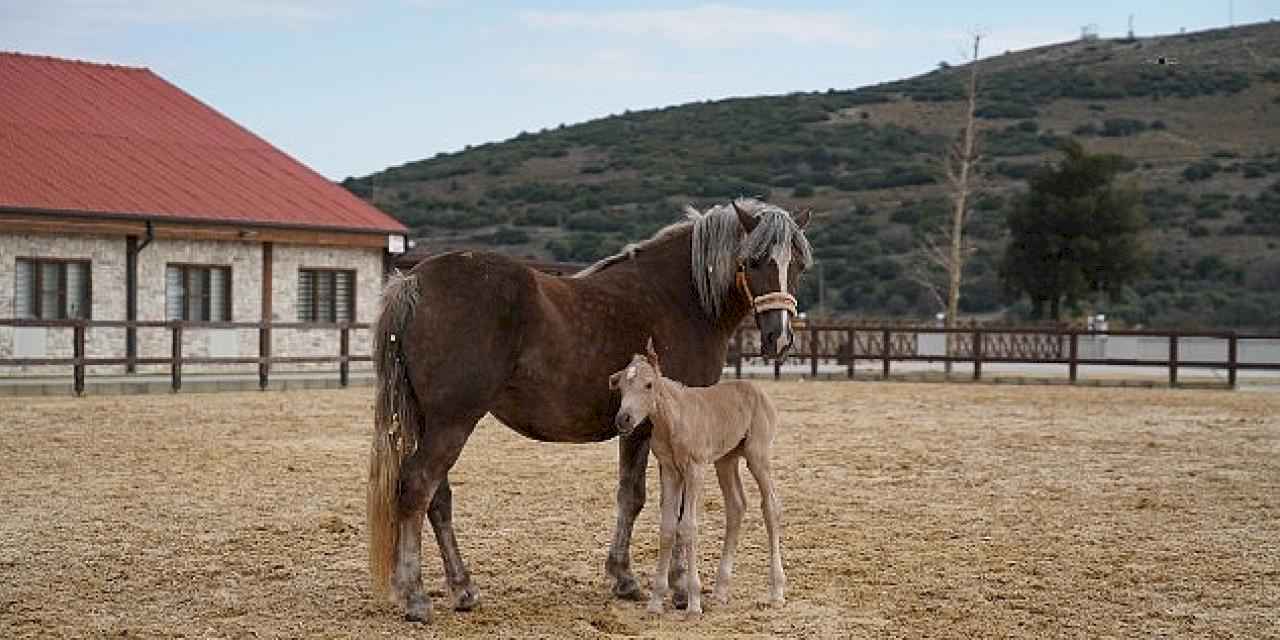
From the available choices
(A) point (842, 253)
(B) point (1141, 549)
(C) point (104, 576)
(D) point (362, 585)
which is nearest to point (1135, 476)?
(B) point (1141, 549)

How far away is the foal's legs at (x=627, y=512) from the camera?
7570 millimetres

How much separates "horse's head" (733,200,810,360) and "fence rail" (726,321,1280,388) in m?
19.2

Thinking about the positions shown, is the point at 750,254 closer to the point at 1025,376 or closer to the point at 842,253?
the point at 1025,376

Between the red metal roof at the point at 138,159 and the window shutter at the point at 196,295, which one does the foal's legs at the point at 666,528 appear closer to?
the red metal roof at the point at 138,159

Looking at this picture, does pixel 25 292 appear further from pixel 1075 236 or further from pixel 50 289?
pixel 1075 236

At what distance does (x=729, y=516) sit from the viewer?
304 inches

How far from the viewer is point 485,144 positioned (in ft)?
301

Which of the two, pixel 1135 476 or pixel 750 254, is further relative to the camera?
pixel 1135 476

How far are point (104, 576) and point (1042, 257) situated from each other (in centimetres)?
3855

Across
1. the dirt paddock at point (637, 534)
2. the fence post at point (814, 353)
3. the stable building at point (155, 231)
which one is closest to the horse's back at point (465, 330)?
the dirt paddock at point (637, 534)

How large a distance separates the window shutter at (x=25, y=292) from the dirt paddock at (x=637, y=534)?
787 centimetres

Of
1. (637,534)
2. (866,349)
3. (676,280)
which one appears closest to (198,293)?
(866,349)

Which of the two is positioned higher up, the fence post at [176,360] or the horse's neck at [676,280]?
the horse's neck at [676,280]

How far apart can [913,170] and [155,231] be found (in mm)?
48908
